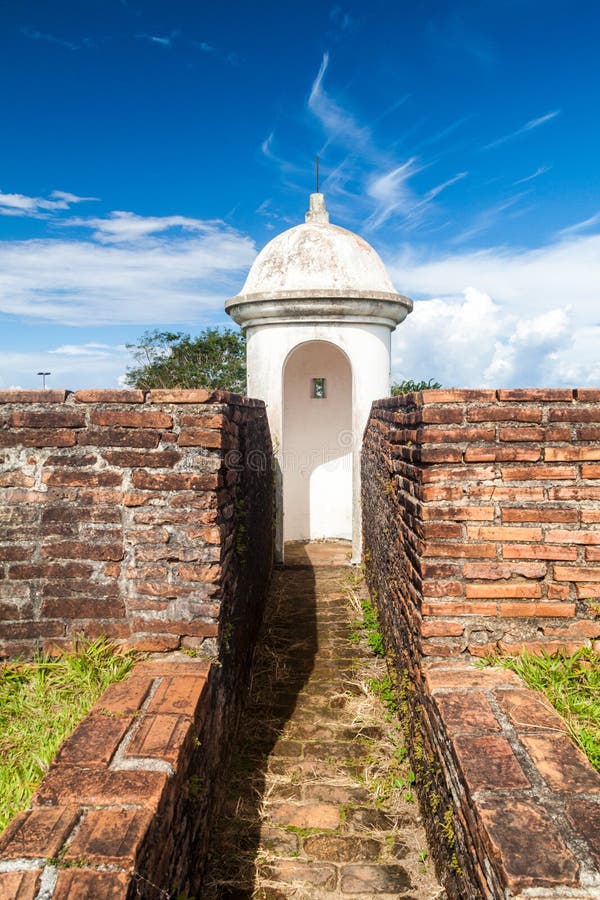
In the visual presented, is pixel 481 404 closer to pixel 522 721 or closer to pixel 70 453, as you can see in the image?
pixel 522 721

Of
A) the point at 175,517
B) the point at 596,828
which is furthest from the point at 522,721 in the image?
the point at 175,517

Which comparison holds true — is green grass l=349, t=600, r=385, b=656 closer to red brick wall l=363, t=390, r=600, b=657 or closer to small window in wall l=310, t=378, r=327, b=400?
red brick wall l=363, t=390, r=600, b=657

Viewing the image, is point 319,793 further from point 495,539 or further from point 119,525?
point 119,525

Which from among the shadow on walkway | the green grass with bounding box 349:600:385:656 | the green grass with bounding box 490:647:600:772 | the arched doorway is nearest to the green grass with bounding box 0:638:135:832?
the shadow on walkway

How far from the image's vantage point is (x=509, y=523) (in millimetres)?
2996

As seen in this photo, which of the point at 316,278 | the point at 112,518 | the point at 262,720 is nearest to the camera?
the point at 112,518

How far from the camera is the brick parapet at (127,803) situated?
5.56 ft

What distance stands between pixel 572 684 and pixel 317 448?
6.98 meters

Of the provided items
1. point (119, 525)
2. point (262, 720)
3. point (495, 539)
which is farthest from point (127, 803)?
point (262, 720)

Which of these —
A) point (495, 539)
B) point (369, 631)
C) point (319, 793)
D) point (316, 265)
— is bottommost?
point (319, 793)

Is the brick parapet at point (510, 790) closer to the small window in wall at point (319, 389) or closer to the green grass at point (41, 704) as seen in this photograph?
the green grass at point (41, 704)

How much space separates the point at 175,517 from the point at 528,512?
5.69ft

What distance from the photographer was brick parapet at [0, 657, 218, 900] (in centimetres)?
169

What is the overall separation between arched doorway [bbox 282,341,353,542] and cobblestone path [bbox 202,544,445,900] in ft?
13.4
